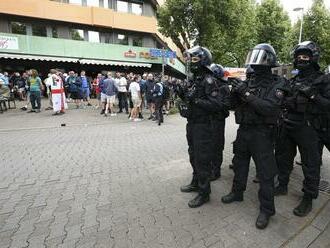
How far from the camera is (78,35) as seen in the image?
1071 inches

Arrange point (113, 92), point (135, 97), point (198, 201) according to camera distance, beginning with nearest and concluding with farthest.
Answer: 1. point (198, 201)
2. point (135, 97)
3. point (113, 92)

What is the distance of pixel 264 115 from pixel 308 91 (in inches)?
28.0

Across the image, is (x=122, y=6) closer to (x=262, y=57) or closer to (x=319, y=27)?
(x=319, y=27)

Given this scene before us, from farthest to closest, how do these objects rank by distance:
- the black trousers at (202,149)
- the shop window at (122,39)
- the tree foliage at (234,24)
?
the shop window at (122,39)
the tree foliage at (234,24)
the black trousers at (202,149)

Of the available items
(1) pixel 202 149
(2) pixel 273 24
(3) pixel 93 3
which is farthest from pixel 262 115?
(2) pixel 273 24

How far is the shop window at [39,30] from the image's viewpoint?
2552 cm

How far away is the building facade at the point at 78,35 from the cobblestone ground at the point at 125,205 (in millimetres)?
18570

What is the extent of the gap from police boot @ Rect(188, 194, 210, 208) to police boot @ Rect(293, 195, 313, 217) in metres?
1.18

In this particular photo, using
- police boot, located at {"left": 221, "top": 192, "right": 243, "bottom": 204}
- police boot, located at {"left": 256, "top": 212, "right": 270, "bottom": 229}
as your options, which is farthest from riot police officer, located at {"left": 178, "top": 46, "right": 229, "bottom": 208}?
police boot, located at {"left": 256, "top": 212, "right": 270, "bottom": 229}

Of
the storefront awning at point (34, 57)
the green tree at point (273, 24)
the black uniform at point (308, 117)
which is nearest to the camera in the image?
the black uniform at point (308, 117)

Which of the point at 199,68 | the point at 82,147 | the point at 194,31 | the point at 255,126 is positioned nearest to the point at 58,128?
the point at 82,147

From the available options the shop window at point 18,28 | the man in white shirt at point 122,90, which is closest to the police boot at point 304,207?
the man in white shirt at point 122,90

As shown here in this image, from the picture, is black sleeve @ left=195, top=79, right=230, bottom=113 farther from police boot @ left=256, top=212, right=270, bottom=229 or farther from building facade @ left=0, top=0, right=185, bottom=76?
building facade @ left=0, top=0, right=185, bottom=76

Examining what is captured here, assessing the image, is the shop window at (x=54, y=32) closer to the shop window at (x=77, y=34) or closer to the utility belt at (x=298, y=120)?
the shop window at (x=77, y=34)
